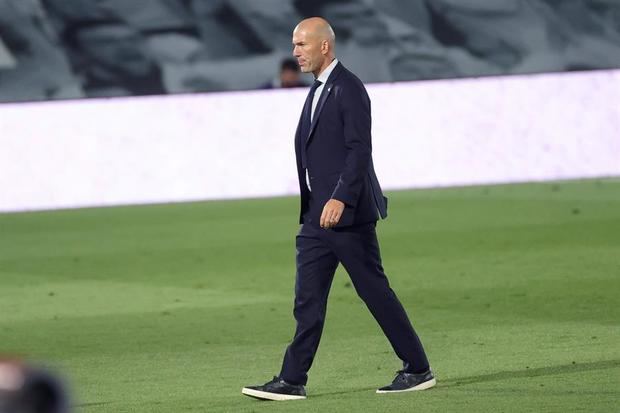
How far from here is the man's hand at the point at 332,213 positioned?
20.9ft

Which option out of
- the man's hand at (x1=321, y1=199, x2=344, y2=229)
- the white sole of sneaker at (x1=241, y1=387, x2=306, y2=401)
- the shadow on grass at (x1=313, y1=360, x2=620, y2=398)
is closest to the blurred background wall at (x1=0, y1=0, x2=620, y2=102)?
the shadow on grass at (x1=313, y1=360, x2=620, y2=398)

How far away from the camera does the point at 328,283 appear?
665cm

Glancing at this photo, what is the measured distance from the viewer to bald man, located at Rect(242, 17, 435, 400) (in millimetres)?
6445

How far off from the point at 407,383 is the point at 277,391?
1.89 ft

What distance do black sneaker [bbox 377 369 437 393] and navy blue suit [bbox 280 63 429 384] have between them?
0.30 feet

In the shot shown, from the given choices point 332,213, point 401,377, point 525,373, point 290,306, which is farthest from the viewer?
point 290,306

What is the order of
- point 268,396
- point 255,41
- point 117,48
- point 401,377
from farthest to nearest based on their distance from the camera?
point 255,41 → point 117,48 → point 401,377 → point 268,396

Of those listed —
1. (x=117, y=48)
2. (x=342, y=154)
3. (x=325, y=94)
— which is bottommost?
(x=342, y=154)

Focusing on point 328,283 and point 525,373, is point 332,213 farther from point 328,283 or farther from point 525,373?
point 525,373

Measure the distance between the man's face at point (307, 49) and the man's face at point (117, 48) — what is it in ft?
49.5

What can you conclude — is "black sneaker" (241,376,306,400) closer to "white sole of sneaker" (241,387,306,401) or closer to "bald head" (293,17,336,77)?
"white sole of sneaker" (241,387,306,401)

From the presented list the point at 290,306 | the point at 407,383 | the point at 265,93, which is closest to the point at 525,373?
the point at 407,383

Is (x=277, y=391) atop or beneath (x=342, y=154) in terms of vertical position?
beneath

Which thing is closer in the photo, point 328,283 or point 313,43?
point 313,43
